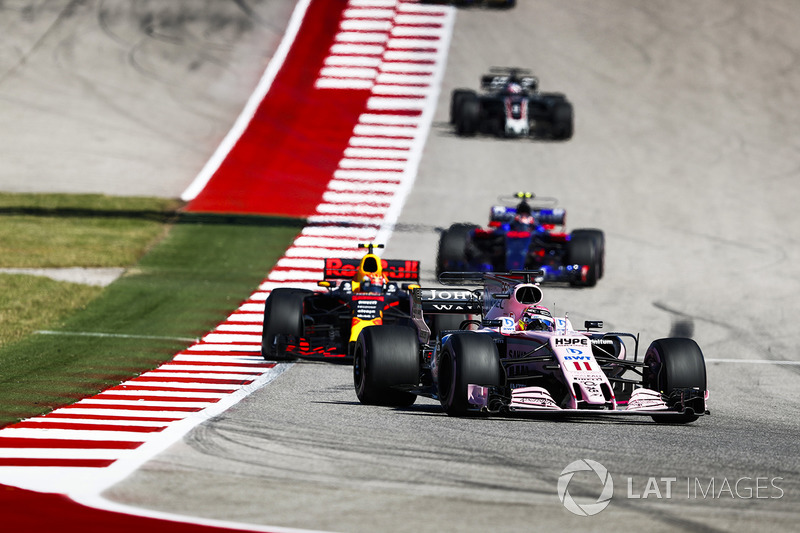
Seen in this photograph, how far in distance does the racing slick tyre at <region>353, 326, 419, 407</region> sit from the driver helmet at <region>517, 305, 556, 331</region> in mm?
1393

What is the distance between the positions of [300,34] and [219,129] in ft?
30.0

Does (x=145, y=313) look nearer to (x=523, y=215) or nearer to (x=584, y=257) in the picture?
(x=523, y=215)

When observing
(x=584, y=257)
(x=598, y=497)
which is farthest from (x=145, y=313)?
(x=598, y=497)

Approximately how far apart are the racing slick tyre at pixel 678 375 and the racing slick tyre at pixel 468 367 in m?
1.96

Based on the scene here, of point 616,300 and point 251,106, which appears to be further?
point 251,106

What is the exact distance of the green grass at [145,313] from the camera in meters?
17.3

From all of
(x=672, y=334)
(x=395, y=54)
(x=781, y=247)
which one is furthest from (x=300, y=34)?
(x=672, y=334)

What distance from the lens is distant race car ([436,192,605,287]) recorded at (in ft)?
91.9

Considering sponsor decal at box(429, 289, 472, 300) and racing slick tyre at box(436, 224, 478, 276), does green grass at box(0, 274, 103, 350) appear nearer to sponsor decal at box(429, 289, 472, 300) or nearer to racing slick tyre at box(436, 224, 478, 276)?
sponsor decal at box(429, 289, 472, 300)

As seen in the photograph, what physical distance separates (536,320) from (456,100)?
2731cm

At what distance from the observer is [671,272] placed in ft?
98.6

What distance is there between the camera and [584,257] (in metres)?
28.0

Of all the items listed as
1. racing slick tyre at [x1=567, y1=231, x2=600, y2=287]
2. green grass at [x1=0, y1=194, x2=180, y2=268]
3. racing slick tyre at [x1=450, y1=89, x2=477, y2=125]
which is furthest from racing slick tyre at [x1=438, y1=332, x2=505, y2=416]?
racing slick tyre at [x1=450, y1=89, x2=477, y2=125]

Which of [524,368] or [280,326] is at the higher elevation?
[280,326]
